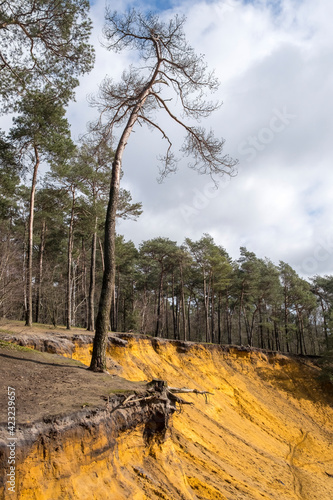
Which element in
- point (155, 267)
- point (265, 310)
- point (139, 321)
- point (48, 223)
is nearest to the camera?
point (48, 223)

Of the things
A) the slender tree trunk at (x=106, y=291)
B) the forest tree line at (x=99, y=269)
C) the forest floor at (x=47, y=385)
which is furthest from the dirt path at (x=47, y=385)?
the forest tree line at (x=99, y=269)

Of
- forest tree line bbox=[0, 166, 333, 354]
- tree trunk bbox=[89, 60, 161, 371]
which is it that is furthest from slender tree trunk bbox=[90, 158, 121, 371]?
forest tree line bbox=[0, 166, 333, 354]

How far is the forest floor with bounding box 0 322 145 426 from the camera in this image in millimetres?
4277

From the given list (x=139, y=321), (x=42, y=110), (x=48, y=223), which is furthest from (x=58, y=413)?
(x=139, y=321)

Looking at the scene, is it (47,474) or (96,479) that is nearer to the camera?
(47,474)

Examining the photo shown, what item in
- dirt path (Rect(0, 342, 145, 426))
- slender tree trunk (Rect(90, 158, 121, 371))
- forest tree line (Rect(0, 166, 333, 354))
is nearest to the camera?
dirt path (Rect(0, 342, 145, 426))

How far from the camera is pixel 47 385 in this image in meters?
5.55

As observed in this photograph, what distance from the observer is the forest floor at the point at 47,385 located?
4.28m

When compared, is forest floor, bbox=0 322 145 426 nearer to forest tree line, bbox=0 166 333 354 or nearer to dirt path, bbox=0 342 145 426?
dirt path, bbox=0 342 145 426

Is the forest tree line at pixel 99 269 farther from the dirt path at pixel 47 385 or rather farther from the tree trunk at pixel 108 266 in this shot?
the dirt path at pixel 47 385

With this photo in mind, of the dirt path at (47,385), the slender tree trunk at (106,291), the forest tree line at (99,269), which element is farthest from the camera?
the forest tree line at (99,269)

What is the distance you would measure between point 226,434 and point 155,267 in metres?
25.1

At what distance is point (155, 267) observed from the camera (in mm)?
36875

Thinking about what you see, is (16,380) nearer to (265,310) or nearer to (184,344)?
(184,344)
